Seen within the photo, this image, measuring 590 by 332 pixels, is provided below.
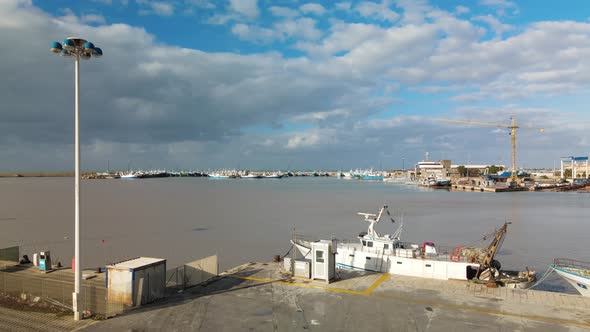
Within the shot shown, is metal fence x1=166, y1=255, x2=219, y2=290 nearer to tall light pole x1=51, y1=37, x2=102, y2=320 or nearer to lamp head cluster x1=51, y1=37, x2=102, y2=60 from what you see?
tall light pole x1=51, y1=37, x2=102, y2=320

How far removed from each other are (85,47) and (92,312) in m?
11.2

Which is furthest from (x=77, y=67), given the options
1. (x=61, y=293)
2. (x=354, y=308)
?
(x=354, y=308)

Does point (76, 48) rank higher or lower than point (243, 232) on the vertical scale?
higher

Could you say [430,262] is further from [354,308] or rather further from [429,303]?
[354,308]

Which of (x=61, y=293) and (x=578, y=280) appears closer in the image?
(x=61, y=293)

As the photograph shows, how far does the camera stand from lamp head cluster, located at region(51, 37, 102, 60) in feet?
52.0

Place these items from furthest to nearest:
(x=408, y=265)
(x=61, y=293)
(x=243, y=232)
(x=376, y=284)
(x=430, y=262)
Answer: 1. (x=243, y=232)
2. (x=408, y=265)
3. (x=430, y=262)
4. (x=376, y=284)
5. (x=61, y=293)

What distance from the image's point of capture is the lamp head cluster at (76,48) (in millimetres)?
15848

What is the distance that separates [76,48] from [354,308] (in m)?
16.4

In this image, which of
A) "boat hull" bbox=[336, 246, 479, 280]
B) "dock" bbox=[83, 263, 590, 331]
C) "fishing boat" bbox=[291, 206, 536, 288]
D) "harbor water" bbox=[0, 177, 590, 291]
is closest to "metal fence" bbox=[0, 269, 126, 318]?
"dock" bbox=[83, 263, 590, 331]

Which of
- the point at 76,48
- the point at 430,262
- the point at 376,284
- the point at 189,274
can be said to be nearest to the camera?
the point at 76,48

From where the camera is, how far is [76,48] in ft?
52.9

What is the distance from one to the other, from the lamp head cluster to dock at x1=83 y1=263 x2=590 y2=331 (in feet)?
36.4

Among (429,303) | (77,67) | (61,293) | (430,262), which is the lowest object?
(429,303)
